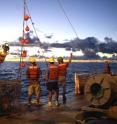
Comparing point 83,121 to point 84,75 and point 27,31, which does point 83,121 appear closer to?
point 27,31

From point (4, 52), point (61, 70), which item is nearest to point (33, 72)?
point (61, 70)

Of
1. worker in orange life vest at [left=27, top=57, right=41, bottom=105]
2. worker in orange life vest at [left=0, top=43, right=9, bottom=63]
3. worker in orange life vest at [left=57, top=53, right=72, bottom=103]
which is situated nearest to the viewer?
worker in orange life vest at [left=0, top=43, right=9, bottom=63]

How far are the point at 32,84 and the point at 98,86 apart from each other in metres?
4.28

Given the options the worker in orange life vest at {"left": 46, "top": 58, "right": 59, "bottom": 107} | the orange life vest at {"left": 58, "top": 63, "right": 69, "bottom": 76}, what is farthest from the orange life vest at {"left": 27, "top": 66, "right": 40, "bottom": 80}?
the orange life vest at {"left": 58, "top": 63, "right": 69, "bottom": 76}

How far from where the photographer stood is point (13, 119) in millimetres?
11898

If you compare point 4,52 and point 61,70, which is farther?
point 61,70

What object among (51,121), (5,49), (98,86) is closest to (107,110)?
(98,86)

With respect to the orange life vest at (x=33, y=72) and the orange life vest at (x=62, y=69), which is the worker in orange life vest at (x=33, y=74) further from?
the orange life vest at (x=62, y=69)

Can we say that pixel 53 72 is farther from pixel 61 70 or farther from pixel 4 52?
pixel 4 52

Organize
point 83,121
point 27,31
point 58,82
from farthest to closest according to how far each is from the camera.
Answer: point 58,82 → point 27,31 → point 83,121

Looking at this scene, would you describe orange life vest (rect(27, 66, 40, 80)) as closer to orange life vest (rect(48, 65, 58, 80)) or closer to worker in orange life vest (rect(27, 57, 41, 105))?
worker in orange life vest (rect(27, 57, 41, 105))

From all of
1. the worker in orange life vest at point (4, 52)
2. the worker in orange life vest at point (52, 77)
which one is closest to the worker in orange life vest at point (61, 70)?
the worker in orange life vest at point (52, 77)

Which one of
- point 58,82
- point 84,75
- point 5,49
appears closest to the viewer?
point 5,49

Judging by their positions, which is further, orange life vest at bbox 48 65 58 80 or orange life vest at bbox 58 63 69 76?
orange life vest at bbox 58 63 69 76
